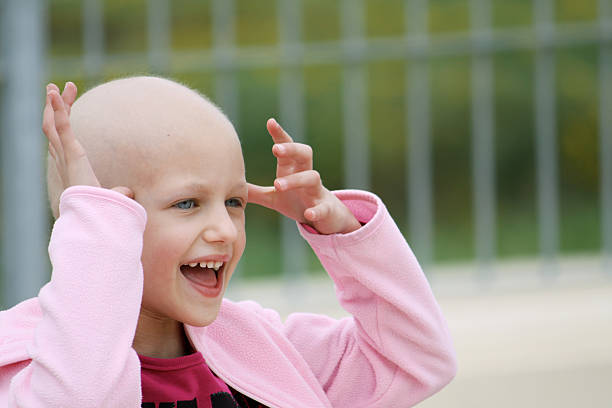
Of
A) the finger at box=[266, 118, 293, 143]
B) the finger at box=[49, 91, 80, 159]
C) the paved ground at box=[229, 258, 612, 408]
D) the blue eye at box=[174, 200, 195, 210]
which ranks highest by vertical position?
the finger at box=[49, 91, 80, 159]

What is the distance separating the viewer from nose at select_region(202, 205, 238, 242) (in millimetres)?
1120

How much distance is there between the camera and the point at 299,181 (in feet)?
4.06

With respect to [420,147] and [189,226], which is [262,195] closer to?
[189,226]

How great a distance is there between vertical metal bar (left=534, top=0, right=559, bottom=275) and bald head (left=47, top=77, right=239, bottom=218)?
2.22 metres

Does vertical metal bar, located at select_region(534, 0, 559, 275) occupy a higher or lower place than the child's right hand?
lower

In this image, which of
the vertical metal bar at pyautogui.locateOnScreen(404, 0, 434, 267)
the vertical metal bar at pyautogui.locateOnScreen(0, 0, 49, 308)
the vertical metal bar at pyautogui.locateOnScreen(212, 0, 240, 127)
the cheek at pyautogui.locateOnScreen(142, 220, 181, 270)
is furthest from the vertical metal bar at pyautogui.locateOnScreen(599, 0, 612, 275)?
the cheek at pyautogui.locateOnScreen(142, 220, 181, 270)

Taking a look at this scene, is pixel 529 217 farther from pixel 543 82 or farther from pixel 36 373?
pixel 36 373

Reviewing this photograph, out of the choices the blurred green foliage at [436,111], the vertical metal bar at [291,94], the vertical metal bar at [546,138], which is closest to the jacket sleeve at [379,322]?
the vertical metal bar at [291,94]

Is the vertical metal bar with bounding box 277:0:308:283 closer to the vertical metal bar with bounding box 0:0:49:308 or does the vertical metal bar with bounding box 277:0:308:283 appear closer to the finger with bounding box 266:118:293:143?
the vertical metal bar with bounding box 0:0:49:308

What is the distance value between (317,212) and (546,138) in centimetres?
215

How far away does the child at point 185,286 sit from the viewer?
103 cm

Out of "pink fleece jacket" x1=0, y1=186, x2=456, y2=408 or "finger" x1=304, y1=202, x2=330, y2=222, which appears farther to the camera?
"finger" x1=304, y1=202, x2=330, y2=222

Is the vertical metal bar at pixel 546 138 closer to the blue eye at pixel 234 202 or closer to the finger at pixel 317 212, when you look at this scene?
the finger at pixel 317 212

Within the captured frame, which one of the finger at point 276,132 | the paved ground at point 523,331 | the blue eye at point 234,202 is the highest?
the finger at point 276,132
